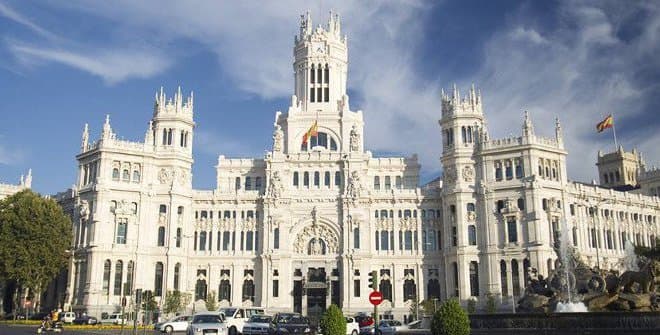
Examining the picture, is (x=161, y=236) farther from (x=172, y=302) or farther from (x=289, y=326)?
(x=289, y=326)

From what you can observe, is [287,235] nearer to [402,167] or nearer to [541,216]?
[402,167]

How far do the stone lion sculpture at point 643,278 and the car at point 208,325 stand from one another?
2377cm

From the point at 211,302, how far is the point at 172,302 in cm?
516

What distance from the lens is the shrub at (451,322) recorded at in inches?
1112

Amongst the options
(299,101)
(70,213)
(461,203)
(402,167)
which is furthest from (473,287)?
(70,213)

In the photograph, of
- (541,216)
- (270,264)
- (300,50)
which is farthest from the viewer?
(300,50)

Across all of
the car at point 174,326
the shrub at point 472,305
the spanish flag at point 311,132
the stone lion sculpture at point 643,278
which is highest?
the spanish flag at point 311,132

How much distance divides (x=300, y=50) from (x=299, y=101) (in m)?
8.34

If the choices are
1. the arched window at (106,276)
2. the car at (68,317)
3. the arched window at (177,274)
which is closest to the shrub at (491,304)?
the arched window at (177,274)

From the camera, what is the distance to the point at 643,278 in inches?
1503

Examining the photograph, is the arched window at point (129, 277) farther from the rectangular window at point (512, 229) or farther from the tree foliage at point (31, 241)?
the rectangular window at point (512, 229)

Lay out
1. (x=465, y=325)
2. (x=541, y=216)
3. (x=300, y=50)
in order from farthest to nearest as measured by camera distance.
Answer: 1. (x=300, y=50)
2. (x=541, y=216)
3. (x=465, y=325)

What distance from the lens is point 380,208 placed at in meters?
85.8

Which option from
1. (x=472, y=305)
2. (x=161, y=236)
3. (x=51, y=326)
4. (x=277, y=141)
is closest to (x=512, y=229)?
(x=472, y=305)
